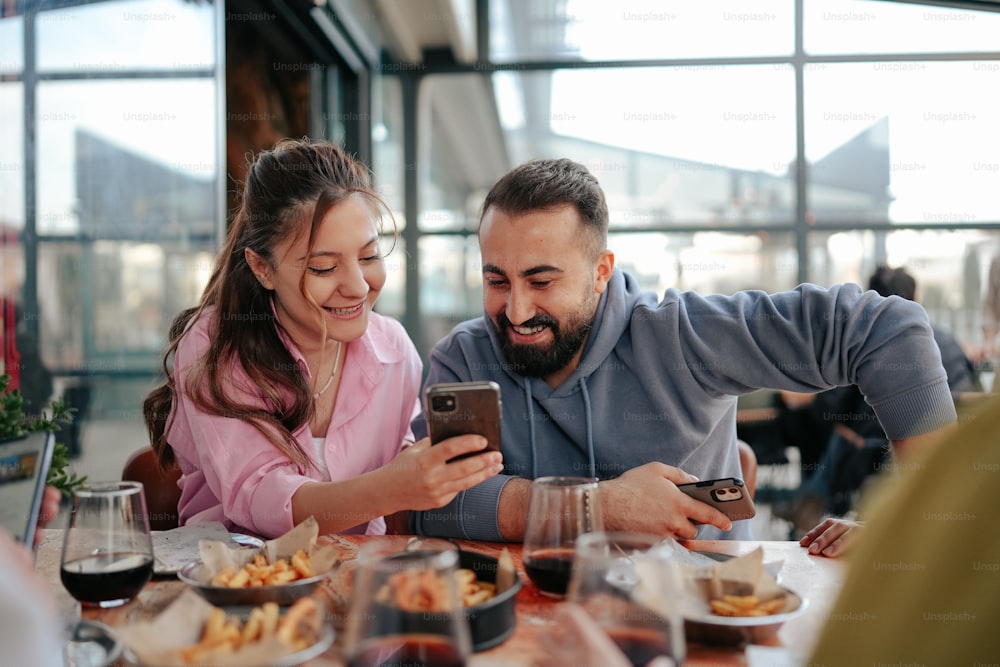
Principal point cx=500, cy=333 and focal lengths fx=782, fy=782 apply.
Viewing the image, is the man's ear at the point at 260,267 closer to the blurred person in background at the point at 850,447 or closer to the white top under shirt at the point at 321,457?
the white top under shirt at the point at 321,457

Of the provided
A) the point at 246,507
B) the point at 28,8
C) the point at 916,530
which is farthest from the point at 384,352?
the point at 916,530

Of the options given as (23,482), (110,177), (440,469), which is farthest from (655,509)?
(110,177)

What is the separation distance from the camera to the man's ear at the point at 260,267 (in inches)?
78.0

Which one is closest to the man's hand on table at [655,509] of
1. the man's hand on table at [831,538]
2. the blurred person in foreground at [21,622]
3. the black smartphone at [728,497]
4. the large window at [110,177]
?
the black smartphone at [728,497]

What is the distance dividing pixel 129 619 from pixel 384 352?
1034 mm

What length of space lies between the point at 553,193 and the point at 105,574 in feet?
4.17

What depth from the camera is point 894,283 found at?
3.97 metres

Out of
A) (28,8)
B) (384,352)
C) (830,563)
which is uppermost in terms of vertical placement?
(28,8)

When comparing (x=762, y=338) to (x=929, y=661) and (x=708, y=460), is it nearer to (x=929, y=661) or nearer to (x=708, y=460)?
(x=708, y=460)

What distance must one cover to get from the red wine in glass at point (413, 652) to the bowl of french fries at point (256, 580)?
1.33 ft

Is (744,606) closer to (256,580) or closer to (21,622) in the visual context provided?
(256,580)

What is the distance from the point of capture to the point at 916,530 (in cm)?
55

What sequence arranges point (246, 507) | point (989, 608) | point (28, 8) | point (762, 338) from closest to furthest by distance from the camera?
1. point (989, 608)
2. point (246, 507)
3. point (762, 338)
4. point (28, 8)

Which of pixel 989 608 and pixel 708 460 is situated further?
pixel 708 460
